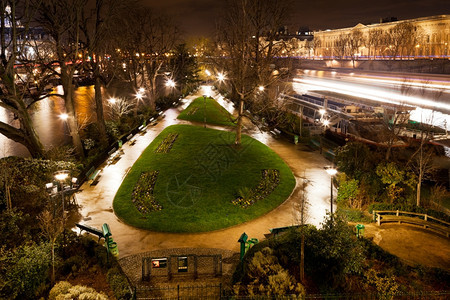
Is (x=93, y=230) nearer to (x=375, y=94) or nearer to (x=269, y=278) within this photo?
(x=269, y=278)

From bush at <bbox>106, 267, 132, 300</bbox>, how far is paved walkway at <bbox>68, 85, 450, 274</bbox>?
2.35 meters

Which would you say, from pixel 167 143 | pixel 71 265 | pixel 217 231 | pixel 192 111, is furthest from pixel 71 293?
pixel 192 111

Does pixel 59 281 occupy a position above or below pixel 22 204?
below

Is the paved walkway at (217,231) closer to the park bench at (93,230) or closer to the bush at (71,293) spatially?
the park bench at (93,230)

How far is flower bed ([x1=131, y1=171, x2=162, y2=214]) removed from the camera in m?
18.0

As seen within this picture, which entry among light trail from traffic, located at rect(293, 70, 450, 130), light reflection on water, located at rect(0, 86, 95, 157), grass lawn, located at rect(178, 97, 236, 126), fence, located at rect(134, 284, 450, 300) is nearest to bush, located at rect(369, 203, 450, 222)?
fence, located at rect(134, 284, 450, 300)

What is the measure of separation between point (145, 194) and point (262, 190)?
6.43 metres

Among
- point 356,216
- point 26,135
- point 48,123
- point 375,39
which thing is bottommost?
point 356,216

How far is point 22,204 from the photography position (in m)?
15.4

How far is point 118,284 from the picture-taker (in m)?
10.8

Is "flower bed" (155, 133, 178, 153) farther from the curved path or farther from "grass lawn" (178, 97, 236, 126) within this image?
"grass lawn" (178, 97, 236, 126)

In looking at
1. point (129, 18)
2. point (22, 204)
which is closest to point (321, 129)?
point (129, 18)

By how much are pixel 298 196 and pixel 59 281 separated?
1249 cm

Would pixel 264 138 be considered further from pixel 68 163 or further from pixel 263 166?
pixel 68 163
